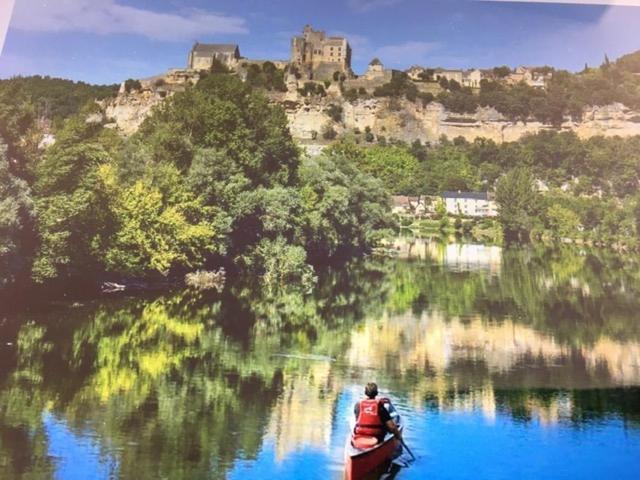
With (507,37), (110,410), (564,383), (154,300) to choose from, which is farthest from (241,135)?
(564,383)

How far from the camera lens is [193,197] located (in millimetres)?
7211

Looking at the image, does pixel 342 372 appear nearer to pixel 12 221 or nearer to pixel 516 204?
pixel 516 204

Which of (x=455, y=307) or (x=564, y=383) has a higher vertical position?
(x=455, y=307)

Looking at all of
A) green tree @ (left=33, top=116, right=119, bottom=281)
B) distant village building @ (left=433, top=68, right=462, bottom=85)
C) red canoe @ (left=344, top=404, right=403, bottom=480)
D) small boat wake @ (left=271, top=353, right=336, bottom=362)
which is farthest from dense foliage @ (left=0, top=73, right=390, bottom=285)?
red canoe @ (left=344, top=404, right=403, bottom=480)

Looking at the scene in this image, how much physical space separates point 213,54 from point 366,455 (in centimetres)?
466

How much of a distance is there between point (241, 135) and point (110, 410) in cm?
367

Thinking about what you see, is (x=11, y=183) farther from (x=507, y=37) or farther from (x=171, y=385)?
(x=507, y=37)

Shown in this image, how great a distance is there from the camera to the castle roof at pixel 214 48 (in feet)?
23.7

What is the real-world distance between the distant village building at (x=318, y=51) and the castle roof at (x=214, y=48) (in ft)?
2.14

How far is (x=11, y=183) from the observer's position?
6426mm

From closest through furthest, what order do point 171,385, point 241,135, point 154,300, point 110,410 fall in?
point 110,410 → point 171,385 → point 154,300 → point 241,135

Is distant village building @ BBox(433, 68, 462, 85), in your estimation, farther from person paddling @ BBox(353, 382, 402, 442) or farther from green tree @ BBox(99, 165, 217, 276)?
person paddling @ BBox(353, 382, 402, 442)

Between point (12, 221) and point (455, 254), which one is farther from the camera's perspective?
point (455, 254)

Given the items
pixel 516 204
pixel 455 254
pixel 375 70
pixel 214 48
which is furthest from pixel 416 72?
pixel 214 48
